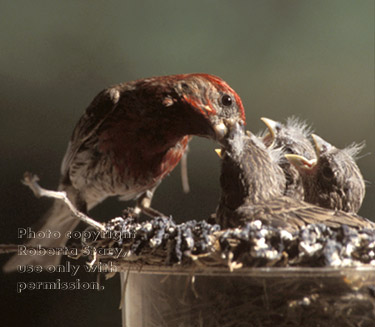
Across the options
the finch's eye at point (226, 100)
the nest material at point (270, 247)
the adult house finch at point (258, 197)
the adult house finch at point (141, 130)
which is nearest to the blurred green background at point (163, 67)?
the adult house finch at point (141, 130)

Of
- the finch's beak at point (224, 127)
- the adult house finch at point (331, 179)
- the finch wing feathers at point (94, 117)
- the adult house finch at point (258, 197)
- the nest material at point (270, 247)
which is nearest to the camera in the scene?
the nest material at point (270, 247)

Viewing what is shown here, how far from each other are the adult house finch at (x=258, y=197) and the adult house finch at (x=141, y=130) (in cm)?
20

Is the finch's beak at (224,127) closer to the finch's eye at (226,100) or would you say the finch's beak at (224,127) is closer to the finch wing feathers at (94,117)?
the finch's eye at (226,100)

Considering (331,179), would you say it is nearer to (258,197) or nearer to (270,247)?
(258,197)

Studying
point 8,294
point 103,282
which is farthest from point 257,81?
point 8,294

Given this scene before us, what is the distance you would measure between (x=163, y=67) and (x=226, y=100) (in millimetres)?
904

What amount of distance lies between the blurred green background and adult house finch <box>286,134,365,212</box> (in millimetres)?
853

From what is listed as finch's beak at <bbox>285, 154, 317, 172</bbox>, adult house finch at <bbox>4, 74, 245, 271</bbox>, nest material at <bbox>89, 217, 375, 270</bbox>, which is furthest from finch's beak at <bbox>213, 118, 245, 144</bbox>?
nest material at <bbox>89, 217, 375, 270</bbox>

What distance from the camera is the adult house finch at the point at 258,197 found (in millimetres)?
932

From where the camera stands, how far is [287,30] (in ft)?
7.34

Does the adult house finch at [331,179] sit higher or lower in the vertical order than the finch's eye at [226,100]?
lower

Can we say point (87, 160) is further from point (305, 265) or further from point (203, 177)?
point (305, 265)

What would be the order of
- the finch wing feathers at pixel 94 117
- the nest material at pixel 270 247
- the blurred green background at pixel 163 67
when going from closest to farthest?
the nest material at pixel 270 247
the finch wing feathers at pixel 94 117
the blurred green background at pixel 163 67

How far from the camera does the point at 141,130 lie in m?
1.53
